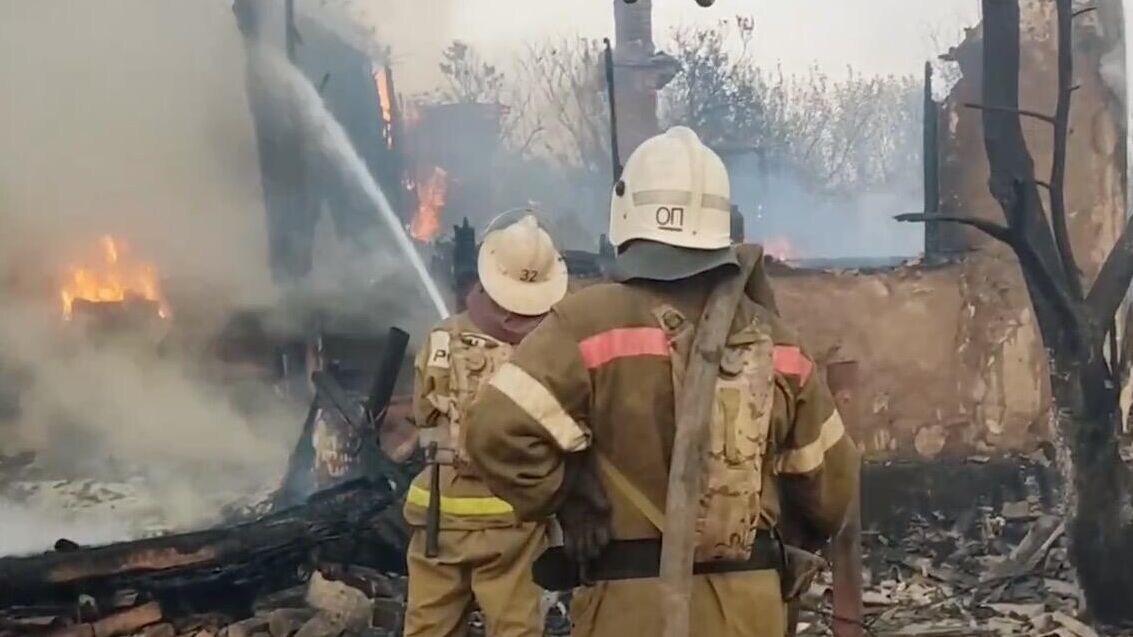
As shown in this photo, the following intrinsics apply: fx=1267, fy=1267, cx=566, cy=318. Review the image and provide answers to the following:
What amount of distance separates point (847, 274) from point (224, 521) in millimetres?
2283

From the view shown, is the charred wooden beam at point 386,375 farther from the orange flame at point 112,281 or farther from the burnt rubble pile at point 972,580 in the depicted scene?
the burnt rubble pile at point 972,580

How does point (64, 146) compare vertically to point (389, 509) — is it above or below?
above

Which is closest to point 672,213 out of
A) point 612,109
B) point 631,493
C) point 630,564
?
point 631,493

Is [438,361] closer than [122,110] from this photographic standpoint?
Yes

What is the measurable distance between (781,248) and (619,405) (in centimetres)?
239

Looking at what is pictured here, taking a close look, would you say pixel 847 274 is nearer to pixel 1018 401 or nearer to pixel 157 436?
pixel 1018 401

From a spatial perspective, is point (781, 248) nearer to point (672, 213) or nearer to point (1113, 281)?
point (1113, 281)

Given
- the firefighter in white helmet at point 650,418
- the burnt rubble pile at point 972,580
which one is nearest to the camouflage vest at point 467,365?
the firefighter in white helmet at point 650,418

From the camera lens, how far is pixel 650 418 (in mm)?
2057

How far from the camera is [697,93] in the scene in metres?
4.31

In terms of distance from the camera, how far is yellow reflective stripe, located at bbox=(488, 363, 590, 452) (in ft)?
6.58

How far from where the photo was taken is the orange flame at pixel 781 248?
170 inches

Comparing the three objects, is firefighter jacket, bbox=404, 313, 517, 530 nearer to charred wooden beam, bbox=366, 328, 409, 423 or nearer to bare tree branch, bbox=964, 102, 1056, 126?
charred wooden beam, bbox=366, 328, 409, 423

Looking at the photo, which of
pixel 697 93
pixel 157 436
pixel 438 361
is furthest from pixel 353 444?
pixel 697 93
